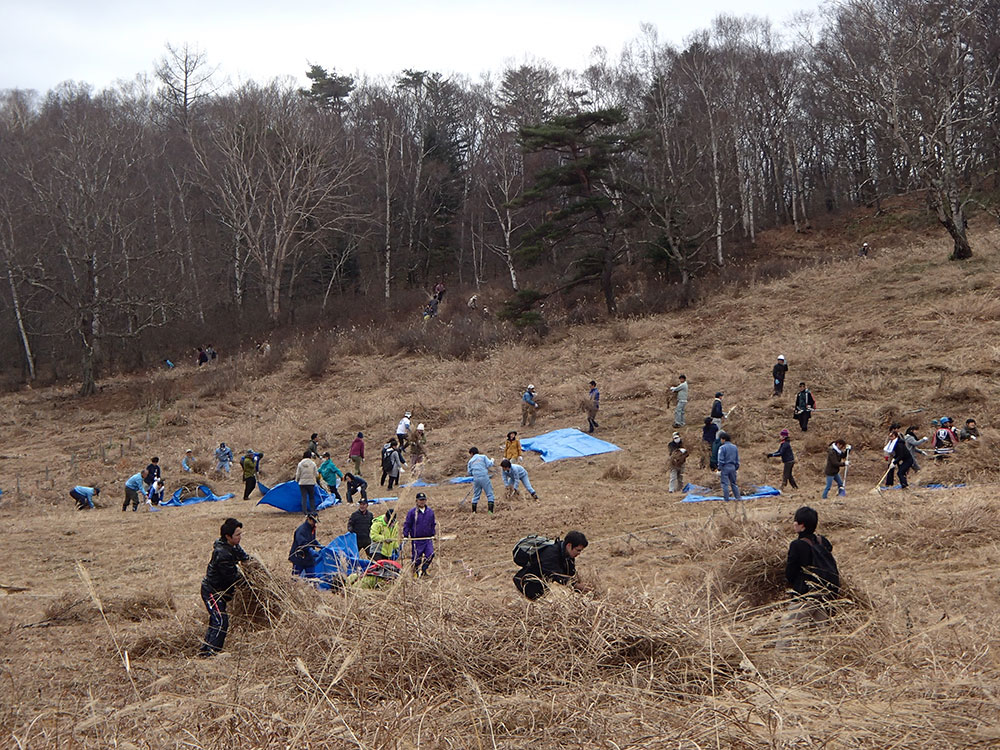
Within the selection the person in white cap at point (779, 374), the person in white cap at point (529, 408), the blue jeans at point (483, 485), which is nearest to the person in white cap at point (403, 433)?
the person in white cap at point (529, 408)

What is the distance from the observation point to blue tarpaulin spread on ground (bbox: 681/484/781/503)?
1394 cm

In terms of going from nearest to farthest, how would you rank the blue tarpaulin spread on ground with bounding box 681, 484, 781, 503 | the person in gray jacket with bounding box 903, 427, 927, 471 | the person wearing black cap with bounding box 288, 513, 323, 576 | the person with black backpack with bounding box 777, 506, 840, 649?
the person with black backpack with bounding box 777, 506, 840, 649 → the person wearing black cap with bounding box 288, 513, 323, 576 → the blue tarpaulin spread on ground with bounding box 681, 484, 781, 503 → the person in gray jacket with bounding box 903, 427, 927, 471

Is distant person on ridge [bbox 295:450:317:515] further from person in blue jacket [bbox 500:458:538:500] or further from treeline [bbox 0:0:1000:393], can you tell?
treeline [bbox 0:0:1000:393]

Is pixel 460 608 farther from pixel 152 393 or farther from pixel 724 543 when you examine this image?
pixel 152 393

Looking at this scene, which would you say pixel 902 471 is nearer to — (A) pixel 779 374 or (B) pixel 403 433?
(A) pixel 779 374

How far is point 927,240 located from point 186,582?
33.6m

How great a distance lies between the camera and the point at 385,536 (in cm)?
854

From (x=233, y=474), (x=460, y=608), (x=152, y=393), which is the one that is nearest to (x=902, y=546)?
(x=460, y=608)

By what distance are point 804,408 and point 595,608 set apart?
15.5m

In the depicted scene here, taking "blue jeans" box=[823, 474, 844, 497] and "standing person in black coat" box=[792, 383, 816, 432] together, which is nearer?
"blue jeans" box=[823, 474, 844, 497]

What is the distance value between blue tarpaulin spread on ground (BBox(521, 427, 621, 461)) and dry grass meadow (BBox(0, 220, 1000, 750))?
0.48 m

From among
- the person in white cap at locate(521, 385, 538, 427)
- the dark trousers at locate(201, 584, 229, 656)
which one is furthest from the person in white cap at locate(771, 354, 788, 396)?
the dark trousers at locate(201, 584, 229, 656)

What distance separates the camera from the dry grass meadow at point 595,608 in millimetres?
3818

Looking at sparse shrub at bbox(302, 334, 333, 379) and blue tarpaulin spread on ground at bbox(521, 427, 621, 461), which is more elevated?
sparse shrub at bbox(302, 334, 333, 379)
